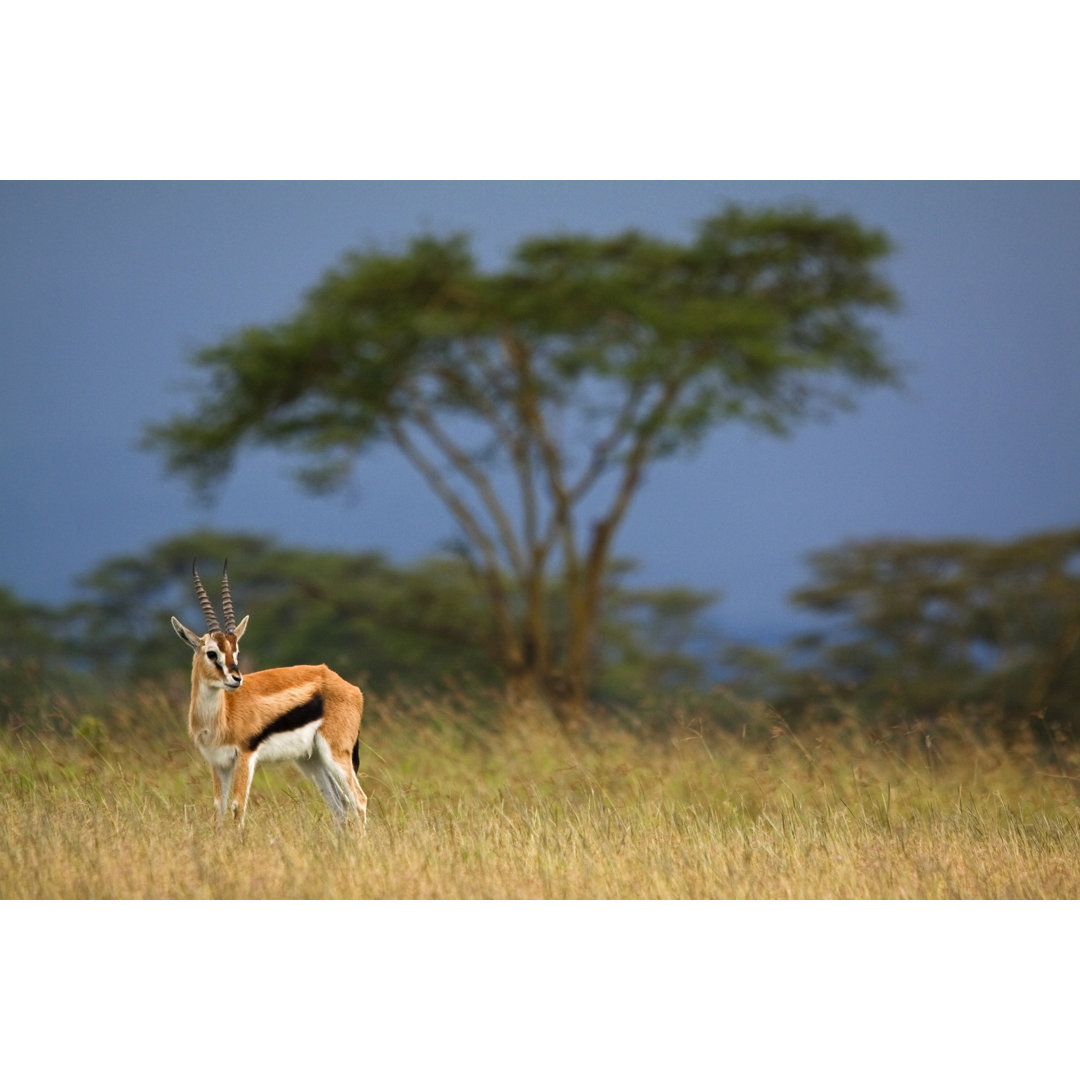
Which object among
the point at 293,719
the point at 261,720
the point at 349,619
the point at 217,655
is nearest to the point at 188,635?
the point at 217,655

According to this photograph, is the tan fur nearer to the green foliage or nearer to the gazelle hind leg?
the gazelle hind leg

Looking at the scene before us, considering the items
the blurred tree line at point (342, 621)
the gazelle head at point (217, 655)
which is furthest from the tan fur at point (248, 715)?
the blurred tree line at point (342, 621)

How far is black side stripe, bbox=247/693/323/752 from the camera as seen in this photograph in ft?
19.1

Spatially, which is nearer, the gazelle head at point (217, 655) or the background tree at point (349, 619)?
the gazelle head at point (217, 655)

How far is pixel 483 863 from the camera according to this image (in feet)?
17.8

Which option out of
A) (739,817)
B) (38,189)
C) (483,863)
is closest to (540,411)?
(38,189)

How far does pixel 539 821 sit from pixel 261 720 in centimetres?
137

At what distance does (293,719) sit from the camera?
234 inches

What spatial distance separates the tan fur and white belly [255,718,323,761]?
10 millimetres

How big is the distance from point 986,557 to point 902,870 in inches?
331

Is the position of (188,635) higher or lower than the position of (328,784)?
higher

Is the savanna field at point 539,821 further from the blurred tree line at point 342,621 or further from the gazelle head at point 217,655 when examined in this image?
the blurred tree line at point 342,621

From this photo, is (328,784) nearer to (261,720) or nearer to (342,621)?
(261,720)

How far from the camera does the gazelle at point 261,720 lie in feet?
18.8
